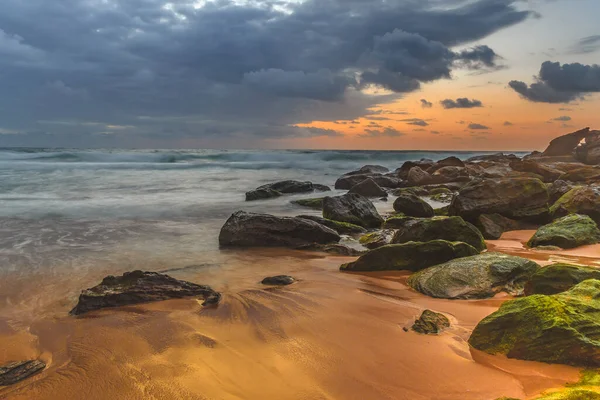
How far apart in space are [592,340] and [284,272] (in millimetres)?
4220

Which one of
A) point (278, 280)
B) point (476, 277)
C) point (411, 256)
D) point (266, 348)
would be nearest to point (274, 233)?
point (278, 280)

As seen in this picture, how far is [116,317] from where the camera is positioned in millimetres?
4738

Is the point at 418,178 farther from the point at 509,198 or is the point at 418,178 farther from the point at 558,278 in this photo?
the point at 558,278

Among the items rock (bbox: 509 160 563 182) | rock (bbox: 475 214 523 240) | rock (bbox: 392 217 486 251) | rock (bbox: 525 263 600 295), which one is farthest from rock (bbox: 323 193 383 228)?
rock (bbox: 509 160 563 182)

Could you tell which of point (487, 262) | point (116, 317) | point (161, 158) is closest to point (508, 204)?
point (487, 262)

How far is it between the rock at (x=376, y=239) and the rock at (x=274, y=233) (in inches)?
27.7

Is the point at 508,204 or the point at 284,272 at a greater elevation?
the point at 508,204

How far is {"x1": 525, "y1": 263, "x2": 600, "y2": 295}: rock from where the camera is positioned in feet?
15.2

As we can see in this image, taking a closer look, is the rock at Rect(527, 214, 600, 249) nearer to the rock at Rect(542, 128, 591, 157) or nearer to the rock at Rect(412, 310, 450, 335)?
the rock at Rect(412, 310, 450, 335)

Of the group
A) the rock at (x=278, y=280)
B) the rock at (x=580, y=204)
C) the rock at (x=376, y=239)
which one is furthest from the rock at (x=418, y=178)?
the rock at (x=278, y=280)

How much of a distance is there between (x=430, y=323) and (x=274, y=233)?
4.72 m

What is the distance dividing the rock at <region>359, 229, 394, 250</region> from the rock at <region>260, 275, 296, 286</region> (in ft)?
9.60

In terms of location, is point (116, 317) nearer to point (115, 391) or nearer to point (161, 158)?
point (115, 391)

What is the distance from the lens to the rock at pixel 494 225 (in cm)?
906
